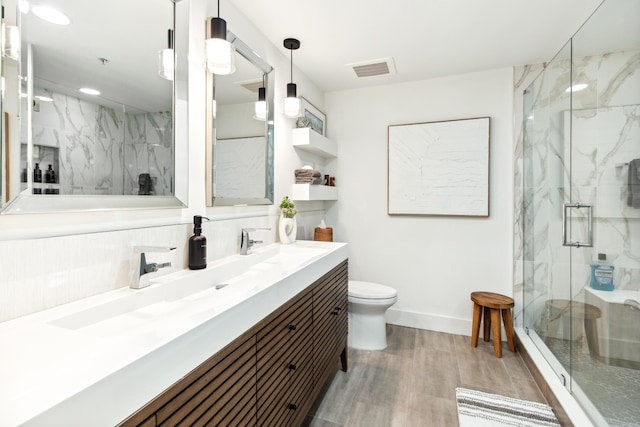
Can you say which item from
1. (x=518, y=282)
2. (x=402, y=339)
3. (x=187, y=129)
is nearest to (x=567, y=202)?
(x=518, y=282)

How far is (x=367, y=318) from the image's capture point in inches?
104

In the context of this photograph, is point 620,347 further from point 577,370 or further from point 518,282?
point 518,282

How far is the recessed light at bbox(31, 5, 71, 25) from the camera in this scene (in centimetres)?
96

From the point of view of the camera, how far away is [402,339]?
2854 millimetres

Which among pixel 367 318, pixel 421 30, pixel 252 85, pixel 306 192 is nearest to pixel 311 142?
pixel 306 192

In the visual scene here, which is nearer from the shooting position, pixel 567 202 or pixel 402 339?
pixel 567 202

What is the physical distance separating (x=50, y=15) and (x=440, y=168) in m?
2.79

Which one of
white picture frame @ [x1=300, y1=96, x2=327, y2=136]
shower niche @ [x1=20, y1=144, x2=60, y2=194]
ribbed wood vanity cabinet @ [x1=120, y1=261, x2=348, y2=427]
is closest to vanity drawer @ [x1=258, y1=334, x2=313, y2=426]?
ribbed wood vanity cabinet @ [x1=120, y1=261, x2=348, y2=427]

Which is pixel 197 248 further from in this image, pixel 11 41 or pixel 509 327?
pixel 509 327

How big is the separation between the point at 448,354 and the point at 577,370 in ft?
3.00

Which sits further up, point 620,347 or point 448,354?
point 620,347

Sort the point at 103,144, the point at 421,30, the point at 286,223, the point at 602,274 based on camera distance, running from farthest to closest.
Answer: the point at 286,223, the point at 421,30, the point at 602,274, the point at 103,144

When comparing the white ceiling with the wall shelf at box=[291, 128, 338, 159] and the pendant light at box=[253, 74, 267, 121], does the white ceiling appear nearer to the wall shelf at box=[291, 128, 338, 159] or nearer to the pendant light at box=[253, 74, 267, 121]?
the pendant light at box=[253, 74, 267, 121]

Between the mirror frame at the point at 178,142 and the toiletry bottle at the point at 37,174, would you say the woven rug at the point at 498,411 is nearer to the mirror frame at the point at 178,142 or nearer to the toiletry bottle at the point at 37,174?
the mirror frame at the point at 178,142
